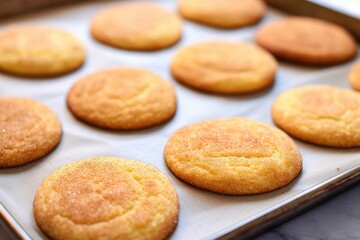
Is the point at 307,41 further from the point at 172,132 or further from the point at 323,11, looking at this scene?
the point at 172,132

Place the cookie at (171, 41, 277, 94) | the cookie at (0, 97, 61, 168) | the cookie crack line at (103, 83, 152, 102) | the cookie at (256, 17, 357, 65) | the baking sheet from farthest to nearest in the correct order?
the cookie at (256, 17, 357, 65) → the cookie at (171, 41, 277, 94) → the cookie crack line at (103, 83, 152, 102) → the cookie at (0, 97, 61, 168) → the baking sheet

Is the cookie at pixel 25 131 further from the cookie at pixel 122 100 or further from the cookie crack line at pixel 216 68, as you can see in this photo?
the cookie crack line at pixel 216 68

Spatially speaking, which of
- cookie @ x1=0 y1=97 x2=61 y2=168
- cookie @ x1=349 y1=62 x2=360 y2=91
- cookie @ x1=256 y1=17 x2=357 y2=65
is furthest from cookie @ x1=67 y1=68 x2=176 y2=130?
cookie @ x1=349 y1=62 x2=360 y2=91

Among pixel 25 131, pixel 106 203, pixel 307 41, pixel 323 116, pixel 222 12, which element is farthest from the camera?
pixel 222 12

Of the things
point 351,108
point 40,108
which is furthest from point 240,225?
point 40,108

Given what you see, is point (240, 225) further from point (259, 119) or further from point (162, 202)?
point (259, 119)

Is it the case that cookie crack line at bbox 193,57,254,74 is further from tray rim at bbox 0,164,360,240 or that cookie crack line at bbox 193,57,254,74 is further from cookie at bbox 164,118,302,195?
tray rim at bbox 0,164,360,240

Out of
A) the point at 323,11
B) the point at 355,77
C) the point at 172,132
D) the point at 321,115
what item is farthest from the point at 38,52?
the point at 323,11
